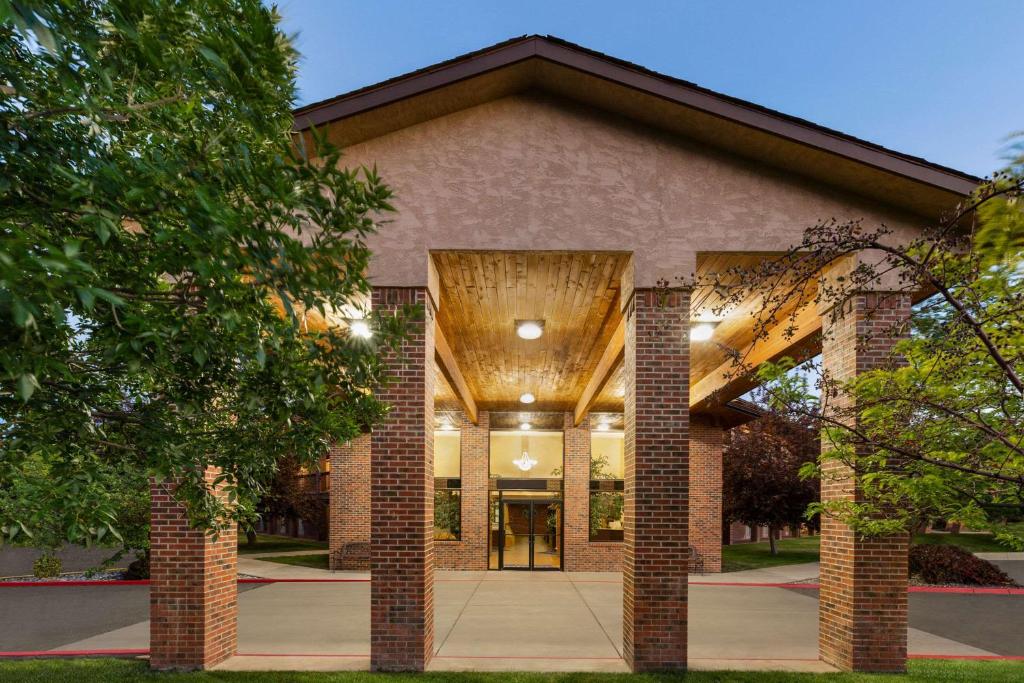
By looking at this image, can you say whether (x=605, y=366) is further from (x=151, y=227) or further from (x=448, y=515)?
(x=448, y=515)

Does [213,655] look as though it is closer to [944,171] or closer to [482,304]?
[482,304]

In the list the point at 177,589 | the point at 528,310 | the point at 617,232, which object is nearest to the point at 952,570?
the point at 528,310

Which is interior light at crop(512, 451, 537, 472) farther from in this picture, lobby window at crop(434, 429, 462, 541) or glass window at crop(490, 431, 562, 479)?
lobby window at crop(434, 429, 462, 541)

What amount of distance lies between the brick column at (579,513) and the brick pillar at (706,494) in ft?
8.83

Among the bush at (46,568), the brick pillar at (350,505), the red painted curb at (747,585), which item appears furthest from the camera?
the brick pillar at (350,505)

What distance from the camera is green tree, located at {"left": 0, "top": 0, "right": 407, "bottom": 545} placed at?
283 cm

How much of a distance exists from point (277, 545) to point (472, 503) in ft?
54.5

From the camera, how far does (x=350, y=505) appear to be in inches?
820

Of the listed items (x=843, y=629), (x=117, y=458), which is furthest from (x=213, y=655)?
(x=843, y=629)

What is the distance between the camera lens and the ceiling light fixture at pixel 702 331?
1060 cm

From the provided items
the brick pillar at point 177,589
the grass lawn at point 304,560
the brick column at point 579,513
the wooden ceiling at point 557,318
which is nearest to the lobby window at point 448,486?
the brick column at point 579,513

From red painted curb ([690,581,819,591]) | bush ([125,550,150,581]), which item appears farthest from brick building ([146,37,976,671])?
bush ([125,550,150,581])

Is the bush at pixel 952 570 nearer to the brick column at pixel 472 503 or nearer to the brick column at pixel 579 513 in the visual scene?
the brick column at pixel 579 513

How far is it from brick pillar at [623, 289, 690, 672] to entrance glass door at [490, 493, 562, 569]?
13.0 m
